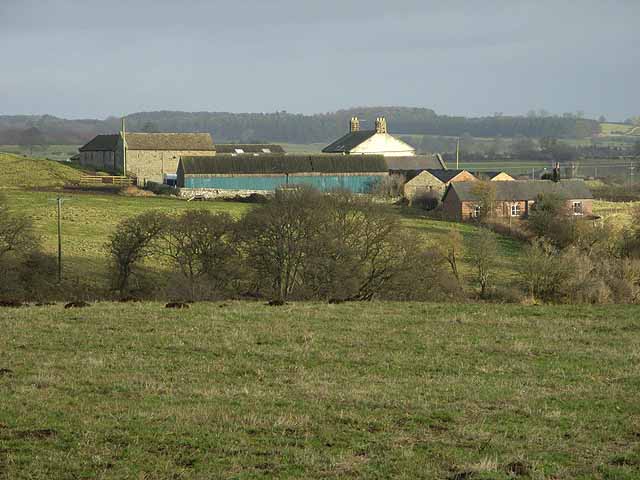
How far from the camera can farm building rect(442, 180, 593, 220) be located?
224 feet

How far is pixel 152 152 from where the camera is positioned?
82250mm

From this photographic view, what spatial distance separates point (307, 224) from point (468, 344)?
18005 mm

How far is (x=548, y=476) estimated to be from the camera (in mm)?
8531

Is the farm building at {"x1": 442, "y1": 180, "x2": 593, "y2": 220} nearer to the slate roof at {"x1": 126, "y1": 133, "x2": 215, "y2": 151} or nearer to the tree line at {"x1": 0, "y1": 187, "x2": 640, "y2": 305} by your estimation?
the slate roof at {"x1": 126, "y1": 133, "x2": 215, "y2": 151}

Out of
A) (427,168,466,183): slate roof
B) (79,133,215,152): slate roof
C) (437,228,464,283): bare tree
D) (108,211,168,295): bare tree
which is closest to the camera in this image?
(108,211,168,295): bare tree

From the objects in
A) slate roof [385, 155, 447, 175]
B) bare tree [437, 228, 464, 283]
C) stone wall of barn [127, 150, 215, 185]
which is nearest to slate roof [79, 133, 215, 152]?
stone wall of barn [127, 150, 215, 185]

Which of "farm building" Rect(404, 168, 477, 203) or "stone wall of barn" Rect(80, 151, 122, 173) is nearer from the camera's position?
"farm building" Rect(404, 168, 477, 203)

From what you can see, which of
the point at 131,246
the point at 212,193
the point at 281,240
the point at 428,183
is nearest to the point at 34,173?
the point at 212,193

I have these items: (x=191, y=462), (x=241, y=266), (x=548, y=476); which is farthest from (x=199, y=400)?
(x=241, y=266)

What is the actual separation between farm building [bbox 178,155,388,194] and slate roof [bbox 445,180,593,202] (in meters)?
9.45

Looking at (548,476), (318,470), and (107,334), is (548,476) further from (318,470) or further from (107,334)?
(107,334)

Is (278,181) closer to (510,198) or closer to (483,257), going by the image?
(510,198)

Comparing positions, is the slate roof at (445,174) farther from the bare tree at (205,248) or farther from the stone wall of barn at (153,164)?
the bare tree at (205,248)

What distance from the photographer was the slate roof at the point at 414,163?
285 ft
